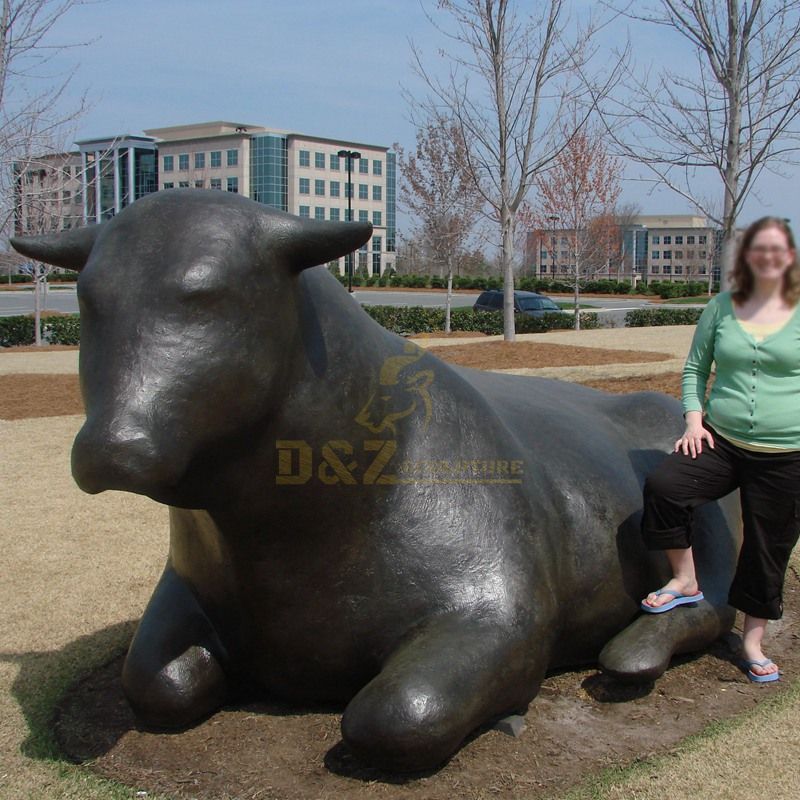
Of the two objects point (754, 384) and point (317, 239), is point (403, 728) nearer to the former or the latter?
point (317, 239)

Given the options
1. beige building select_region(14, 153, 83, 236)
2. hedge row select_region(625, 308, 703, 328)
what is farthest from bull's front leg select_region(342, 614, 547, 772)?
hedge row select_region(625, 308, 703, 328)

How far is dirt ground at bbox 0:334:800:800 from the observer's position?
9.14ft

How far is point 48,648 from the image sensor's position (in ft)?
13.6

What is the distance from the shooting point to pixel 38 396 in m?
12.7

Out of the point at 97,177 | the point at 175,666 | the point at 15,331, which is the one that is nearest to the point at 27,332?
the point at 15,331

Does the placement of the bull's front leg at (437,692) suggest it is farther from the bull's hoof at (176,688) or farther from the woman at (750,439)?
the woman at (750,439)

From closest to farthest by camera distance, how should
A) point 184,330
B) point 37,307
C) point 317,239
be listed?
point 184,330 < point 317,239 < point 37,307

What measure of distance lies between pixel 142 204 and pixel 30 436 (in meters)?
7.82

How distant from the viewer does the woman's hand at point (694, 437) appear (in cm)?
347

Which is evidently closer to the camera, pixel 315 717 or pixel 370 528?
pixel 370 528

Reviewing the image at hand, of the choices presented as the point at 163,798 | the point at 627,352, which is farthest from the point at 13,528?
the point at 627,352

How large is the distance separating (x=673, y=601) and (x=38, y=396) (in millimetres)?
10942

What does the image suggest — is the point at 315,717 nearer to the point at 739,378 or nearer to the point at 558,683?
the point at 558,683

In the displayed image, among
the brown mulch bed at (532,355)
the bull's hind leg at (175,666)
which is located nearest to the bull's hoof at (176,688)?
the bull's hind leg at (175,666)
